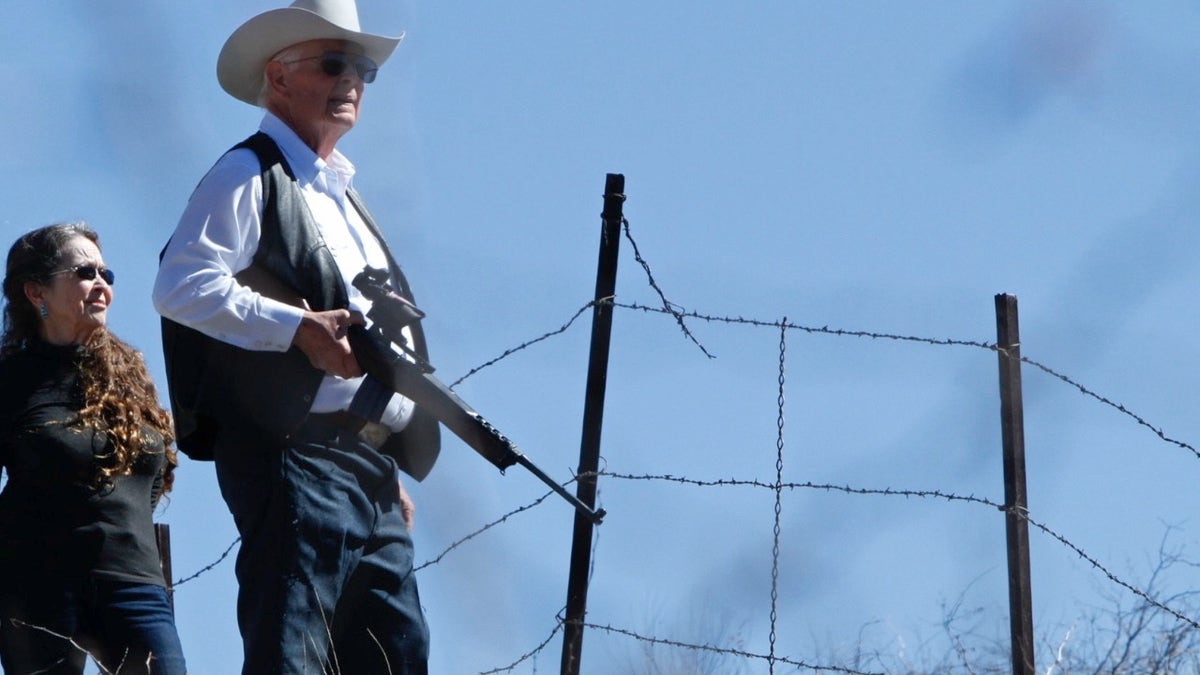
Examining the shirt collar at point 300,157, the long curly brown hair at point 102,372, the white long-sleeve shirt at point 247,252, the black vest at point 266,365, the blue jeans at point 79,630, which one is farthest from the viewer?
the long curly brown hair at point 102,372

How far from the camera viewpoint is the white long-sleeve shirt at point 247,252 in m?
3.21

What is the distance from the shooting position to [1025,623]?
15.7ft

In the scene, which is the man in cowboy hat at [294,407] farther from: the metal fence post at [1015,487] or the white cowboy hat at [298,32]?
the metal fence post at [1015,487]

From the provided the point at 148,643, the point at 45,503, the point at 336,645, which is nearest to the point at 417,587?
the point at 336,645

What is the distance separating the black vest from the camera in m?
3.31

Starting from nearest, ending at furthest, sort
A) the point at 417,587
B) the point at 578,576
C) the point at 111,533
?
the point at 417,587 < the point at 111,533 < the point at 578,576

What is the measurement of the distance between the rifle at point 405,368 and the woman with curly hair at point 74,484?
2.55ft

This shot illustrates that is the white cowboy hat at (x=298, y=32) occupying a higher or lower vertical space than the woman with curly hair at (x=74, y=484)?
higher

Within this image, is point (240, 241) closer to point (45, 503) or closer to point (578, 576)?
point (45, 503)

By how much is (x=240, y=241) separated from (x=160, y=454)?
2.87ft

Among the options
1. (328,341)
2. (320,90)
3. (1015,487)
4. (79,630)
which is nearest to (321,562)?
(328,341)

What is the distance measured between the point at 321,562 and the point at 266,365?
0.37 meters

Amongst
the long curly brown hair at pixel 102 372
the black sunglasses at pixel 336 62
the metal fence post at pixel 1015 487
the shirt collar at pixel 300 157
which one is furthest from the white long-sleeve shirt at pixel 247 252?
the metal fence post at pixel 1015 487

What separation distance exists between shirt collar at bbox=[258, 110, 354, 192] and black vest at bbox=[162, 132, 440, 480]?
0.08 metres
